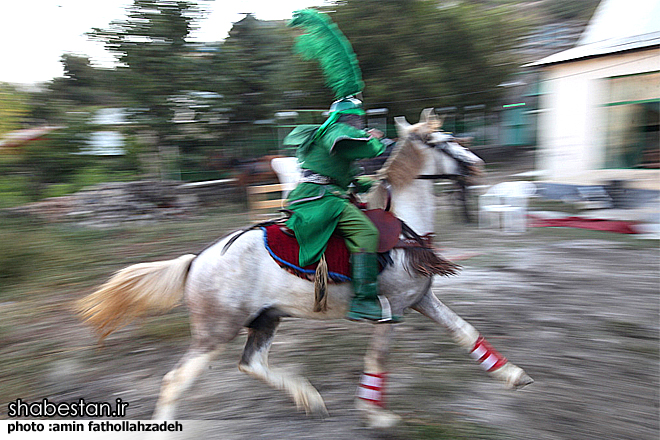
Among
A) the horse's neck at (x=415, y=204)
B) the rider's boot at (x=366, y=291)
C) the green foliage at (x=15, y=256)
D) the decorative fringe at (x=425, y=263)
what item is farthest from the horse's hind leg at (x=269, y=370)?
the green foliage at (x=15, y=256)

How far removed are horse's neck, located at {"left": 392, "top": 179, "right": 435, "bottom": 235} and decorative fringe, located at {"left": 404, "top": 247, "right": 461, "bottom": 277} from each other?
17cm

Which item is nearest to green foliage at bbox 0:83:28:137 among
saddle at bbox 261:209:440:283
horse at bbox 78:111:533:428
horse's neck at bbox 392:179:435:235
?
horse at bbox 78:111:533:428

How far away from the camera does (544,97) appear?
10.1 metres

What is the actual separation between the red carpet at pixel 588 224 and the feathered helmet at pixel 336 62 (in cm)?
638

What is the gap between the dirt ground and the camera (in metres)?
3.01

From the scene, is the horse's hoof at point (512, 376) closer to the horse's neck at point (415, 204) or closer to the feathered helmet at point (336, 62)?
the horse's neck at point (415, 204)

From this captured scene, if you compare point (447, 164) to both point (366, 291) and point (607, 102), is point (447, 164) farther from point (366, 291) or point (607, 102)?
point (607, 102)

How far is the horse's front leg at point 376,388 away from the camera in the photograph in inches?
119

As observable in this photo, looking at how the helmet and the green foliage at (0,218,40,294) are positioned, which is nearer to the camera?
the helmet

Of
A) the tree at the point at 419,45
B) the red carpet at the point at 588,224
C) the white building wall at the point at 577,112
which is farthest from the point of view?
the tree at the point at 419,45

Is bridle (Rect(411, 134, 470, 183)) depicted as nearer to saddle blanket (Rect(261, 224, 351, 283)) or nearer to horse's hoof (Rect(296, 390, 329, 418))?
saddle blanket (Rect(261, 224, 351, 283))

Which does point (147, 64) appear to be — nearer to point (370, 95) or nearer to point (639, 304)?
point (370, 95)

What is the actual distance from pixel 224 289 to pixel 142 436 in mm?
1105

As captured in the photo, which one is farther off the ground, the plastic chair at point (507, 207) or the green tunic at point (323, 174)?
the green tunic at point (323, 174)
